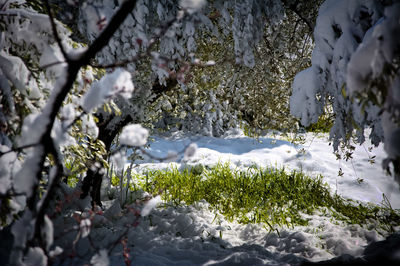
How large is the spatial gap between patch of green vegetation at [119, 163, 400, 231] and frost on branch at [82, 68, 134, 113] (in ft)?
9.91

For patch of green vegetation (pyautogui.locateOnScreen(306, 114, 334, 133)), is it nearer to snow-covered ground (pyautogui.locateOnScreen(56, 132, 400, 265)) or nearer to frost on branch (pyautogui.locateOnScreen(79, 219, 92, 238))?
snow-covered ground (pyautogui.locateOnScreen(56, 132, 400, 265))

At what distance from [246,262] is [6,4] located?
316 cm

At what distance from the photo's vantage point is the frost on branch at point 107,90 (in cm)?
98

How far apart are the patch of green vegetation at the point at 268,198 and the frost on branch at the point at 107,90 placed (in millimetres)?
3021

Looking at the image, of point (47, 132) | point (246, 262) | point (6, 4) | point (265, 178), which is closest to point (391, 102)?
point (47, 132)

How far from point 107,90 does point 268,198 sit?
3918 millimetres

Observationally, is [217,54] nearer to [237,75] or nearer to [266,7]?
[237,75]

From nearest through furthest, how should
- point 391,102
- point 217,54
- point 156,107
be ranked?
1. point 391,102
2. point 217,54
3. point 156,107

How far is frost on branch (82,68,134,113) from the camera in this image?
0.98m

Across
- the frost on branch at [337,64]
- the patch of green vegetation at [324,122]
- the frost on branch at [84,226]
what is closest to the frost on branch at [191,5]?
the frost on branch at [84,226]

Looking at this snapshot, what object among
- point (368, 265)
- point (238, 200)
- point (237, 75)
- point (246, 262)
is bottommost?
point (246, 262)

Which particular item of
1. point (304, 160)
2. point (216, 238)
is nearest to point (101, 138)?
point (216, 238)

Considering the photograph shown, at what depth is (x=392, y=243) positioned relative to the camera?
264 centimetres

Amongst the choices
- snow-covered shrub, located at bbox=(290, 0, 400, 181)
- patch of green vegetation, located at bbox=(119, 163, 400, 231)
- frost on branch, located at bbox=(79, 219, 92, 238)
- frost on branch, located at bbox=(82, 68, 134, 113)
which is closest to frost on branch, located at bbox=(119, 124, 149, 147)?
frost on branch, located at bbox=(82, 68, 134, 113)
